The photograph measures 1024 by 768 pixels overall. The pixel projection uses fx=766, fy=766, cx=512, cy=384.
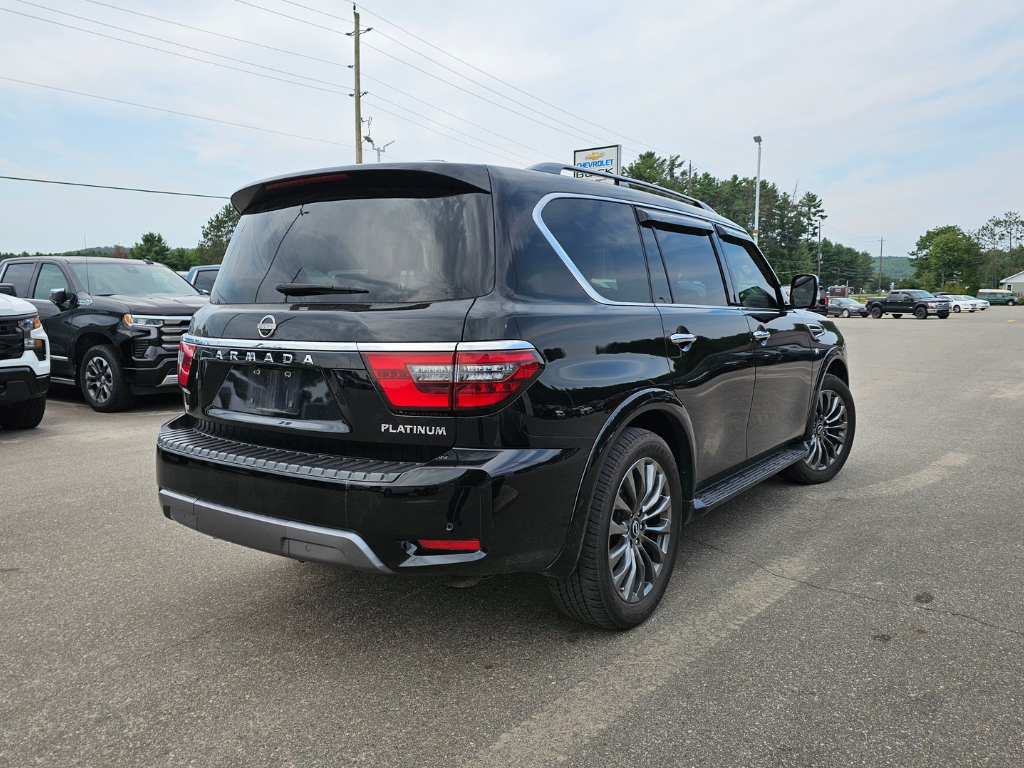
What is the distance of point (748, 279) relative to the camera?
4.46 metres

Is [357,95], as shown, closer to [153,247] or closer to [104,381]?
[104,381]

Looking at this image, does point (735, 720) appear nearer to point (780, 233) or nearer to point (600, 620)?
point (600, 620)

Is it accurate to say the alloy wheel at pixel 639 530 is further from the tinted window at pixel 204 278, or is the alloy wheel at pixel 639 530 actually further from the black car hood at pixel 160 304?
the tinted window at pixel 204 278

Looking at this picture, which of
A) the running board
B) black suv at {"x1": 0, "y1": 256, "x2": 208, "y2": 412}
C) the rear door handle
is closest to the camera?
the rear door handle

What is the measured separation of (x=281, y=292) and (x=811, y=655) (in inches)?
95.6

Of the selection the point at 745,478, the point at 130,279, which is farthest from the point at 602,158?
the point at 745,478

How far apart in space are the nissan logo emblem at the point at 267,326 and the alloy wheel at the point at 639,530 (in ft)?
4.64

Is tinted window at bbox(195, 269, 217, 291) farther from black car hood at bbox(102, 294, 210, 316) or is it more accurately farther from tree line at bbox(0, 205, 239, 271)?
tree line at bbox(0, 205, 239, 271)

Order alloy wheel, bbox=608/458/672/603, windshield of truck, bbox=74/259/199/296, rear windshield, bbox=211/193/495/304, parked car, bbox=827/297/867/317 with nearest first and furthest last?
rear windshield, bbox=211/193/495/304
alloy wheel, bbox=608/458/672/603
windshield of truck, bbox=74/259/199/296
parked car, bbox=827/297/867/317

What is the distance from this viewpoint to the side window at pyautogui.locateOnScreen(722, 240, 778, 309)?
170 inches

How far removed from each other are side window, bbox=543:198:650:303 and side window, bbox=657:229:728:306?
0.25m

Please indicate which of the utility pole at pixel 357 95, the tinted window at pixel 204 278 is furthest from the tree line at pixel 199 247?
the tinted window at pixel 204 278

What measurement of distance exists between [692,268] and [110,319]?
24.0ft

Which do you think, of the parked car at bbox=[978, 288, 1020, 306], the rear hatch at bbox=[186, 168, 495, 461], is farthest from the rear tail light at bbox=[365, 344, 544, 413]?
the parked car at bbox=[978, 288, 1020, 306]
